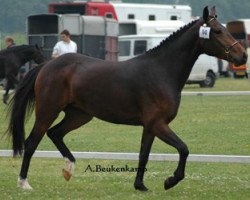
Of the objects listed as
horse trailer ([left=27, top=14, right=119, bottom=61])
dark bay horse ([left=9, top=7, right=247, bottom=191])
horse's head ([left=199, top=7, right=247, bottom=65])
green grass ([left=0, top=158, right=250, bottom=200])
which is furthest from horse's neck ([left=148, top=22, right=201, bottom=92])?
horse trailer ([left=27, top=14, right=119, bottom=61])

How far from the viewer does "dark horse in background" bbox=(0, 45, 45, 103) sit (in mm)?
26688

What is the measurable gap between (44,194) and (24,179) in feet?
→ 2.00

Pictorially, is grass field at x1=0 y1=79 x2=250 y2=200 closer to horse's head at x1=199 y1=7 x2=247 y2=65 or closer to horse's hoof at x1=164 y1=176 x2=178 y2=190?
horse's hoof at x1=164 y1=176 x2=178 y2=190

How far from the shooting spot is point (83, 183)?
12.6 meters

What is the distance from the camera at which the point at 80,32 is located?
1490 inches

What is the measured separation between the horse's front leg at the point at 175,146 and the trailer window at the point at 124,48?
29449mm

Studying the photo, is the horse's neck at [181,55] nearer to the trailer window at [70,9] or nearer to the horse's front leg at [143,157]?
the horse's front leg at [143,157]

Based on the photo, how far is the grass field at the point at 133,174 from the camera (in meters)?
11.6

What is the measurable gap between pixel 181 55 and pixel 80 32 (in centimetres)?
2610

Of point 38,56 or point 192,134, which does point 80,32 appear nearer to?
point 38,56

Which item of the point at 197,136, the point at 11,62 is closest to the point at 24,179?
the point at 197,136

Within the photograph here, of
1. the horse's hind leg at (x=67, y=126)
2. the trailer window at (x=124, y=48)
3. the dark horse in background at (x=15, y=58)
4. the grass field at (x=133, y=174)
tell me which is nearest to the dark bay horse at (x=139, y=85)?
the horse's hind leg at (x=67, y=126)

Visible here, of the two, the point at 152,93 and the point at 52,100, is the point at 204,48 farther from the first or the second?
the point at 52,100

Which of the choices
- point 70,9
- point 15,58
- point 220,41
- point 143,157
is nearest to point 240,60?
point 220,41
